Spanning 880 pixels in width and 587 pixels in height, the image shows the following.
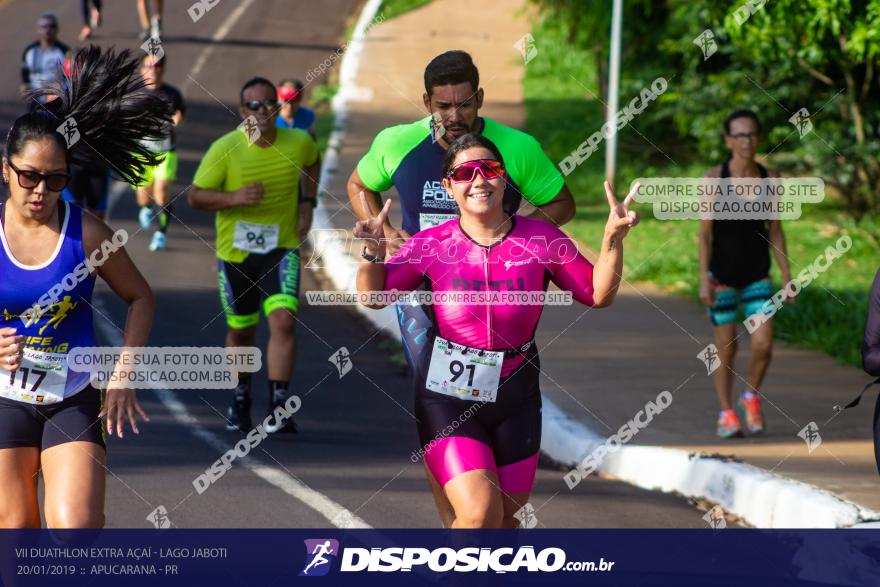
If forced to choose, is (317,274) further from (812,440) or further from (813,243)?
(812,440)

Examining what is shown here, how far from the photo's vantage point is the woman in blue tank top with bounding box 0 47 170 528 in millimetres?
5074

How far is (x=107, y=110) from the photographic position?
5762 mm

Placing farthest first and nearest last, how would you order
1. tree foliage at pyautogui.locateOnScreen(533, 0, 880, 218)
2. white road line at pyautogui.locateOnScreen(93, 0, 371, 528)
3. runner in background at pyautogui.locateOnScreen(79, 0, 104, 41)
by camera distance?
runner in background at pyautogui.locateOnScreen(79, 0, 104, 41), tree foliage at pyautogui.locateOnScreen(533, 0, 880, 218), white road line at pyautogui.locateOnScreen(93, 0, 371, 528)

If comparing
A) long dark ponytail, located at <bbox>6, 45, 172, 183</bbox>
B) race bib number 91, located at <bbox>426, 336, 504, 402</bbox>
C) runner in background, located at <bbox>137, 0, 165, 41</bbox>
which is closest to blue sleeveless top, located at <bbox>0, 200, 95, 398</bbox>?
long dark ponytail, located at <bbox>6, 45, 172, 183</bbox>

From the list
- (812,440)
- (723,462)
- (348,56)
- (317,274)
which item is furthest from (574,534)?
(348,56)

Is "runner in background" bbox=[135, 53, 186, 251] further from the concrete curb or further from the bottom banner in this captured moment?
the bottom banner

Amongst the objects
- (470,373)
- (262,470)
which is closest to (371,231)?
(470,373)

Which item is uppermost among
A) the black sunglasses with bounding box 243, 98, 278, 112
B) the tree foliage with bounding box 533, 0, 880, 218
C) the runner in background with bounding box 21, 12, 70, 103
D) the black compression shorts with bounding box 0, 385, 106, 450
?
the runner in background with bounding box 21, 12, 70, 103

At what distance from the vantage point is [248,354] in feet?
30.4

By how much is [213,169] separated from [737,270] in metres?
3.27

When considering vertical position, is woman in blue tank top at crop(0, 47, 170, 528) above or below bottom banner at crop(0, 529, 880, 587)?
above

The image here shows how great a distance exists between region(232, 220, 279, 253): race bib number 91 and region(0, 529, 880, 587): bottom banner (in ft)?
8.13

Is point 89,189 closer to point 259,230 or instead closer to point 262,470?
point 259,230

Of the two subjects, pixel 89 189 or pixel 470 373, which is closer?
pixel 470 373
